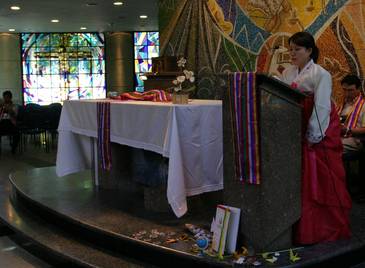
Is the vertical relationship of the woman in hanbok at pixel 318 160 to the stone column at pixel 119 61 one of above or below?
below

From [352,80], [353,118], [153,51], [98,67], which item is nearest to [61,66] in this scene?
[98,67]

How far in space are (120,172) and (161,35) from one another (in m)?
3.06

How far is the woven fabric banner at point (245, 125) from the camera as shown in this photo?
262 centimetres

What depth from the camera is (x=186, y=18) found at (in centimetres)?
646

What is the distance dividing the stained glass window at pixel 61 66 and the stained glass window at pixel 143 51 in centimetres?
108

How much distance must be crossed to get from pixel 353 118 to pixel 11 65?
12440mm

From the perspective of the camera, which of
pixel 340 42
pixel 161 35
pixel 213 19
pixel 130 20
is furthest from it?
pixel 130 20

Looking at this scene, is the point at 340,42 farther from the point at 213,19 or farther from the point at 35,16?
the point at 35,16

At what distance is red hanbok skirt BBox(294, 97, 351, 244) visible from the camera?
9.32ft

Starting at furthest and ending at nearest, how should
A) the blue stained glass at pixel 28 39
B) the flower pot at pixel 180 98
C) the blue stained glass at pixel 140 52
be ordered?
the blue stained glass at pixel 140 52 < the blue stained glass at pixel 28 39 < the flower pot at pixel 180 98

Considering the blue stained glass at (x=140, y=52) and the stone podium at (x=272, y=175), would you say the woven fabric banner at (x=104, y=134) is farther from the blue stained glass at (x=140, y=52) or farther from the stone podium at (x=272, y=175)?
the blue stained glass at (x=140, y=52)

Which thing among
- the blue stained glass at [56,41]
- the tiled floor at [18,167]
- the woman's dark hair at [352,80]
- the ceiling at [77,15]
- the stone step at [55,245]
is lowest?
the tiled floor at [18,167]

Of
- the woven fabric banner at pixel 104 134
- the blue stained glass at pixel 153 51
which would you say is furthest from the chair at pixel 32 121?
the blue stained glass at pixel 153 51

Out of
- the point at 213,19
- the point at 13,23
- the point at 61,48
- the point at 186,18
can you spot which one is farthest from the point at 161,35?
the point at 61,48
